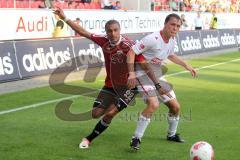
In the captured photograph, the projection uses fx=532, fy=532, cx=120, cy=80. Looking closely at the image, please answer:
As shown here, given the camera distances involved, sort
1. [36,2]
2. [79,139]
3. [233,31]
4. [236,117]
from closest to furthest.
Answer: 1. [79,139]
2. [236,117]
3. [36,2]
4. [233,31]

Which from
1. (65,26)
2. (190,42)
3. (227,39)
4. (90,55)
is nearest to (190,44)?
(190,42)

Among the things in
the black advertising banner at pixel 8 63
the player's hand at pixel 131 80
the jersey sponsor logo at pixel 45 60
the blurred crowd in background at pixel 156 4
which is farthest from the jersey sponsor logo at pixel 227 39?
the player's hand at pixel 131 80

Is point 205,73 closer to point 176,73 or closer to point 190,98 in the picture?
point 176,73

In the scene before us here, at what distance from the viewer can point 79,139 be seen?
8.89m

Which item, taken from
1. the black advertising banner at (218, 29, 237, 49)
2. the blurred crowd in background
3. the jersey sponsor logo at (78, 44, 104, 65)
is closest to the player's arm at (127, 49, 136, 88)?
the blurred crowd in background

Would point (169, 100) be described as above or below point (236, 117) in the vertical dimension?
above

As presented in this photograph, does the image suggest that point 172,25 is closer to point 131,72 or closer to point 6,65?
point 131,72

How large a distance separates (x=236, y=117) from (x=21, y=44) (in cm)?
786

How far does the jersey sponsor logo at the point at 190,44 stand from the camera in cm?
2684

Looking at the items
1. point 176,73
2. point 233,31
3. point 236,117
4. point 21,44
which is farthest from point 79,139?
point 233,31

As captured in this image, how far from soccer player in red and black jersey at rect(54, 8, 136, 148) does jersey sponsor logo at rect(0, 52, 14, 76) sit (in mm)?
7385

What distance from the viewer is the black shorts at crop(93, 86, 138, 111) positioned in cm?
831

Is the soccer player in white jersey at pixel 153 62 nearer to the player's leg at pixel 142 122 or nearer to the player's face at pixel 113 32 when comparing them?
the player's leg at pixel 142 122

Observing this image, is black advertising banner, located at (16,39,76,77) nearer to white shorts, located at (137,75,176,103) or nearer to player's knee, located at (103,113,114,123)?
player's knee, located at (103,113,114,123)
